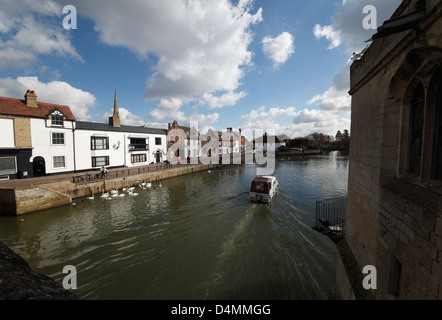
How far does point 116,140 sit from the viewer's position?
→ 28.2 m

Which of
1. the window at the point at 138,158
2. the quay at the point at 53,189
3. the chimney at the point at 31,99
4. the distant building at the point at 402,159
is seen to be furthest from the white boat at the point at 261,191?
the chimney at the point at 31,99

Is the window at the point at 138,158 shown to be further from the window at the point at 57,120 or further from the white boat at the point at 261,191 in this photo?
the white boat at the point at 261,191

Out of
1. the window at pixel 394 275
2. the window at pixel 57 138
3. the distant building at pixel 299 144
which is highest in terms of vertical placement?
the distant building at pixel 299 144

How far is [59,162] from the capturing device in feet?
71.1

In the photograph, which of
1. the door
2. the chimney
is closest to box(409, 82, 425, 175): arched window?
the door

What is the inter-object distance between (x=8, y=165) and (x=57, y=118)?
7.08m

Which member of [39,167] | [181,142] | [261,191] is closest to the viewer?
[261,191]

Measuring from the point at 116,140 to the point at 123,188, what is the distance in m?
10.8

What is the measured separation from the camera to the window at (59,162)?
69.7 feet

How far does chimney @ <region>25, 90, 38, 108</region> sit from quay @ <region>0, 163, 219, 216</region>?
9011 mm

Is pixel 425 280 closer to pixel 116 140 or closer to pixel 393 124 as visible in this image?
pixel 393 124

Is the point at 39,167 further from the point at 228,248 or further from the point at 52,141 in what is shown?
the point at 228,248

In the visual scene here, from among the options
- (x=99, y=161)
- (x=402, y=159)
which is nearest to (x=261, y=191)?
(x=402, y=159)
